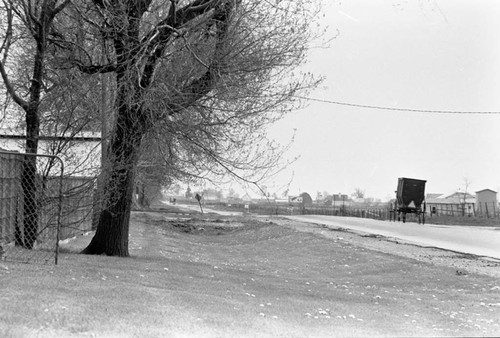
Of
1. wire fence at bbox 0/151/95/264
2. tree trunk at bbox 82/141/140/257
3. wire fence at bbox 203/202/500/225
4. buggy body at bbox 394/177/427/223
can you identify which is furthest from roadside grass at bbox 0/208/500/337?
wire fence at bbox 203/202/500/225

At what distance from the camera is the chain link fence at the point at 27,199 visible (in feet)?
41.4

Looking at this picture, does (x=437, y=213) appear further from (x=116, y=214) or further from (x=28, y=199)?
(x=28, y=199)

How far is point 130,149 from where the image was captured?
14359 mm

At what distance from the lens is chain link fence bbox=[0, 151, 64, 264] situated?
1262 centimetres

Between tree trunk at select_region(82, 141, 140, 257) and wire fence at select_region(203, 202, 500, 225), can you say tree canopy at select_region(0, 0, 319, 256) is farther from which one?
wire fence at select_region(203, 202, 500, 225)

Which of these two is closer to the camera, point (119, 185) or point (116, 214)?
point (119, 185)

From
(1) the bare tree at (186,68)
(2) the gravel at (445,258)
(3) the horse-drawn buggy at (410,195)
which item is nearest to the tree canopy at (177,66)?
(1) the bare tree at (186,68)

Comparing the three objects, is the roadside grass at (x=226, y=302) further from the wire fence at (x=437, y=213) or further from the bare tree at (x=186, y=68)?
the wire fence at (x=437, y=213)

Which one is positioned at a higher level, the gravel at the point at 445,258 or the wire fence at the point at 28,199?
the wire fence at the point at 28,199

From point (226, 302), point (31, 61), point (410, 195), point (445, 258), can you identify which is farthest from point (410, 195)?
point (226, 302)

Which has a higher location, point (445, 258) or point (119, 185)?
point (119, 185)

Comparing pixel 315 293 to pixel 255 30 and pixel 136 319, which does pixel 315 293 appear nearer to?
pixel 136 319

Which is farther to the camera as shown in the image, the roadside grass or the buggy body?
the buggy body

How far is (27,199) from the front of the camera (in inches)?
524
